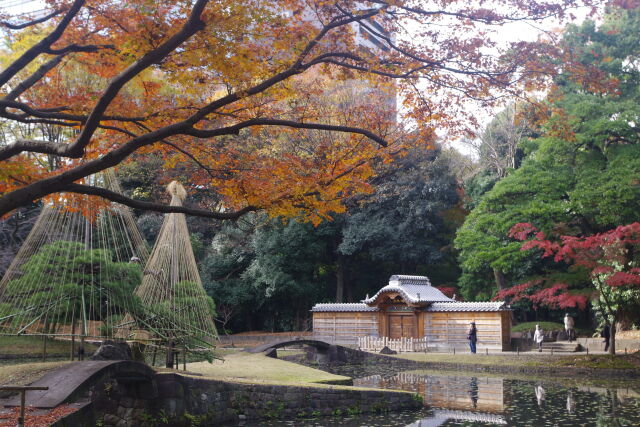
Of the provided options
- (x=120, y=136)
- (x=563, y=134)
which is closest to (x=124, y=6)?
(x=120, y=136)

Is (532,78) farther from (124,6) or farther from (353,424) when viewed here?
(353,424)

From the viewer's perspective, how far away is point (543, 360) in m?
20.4

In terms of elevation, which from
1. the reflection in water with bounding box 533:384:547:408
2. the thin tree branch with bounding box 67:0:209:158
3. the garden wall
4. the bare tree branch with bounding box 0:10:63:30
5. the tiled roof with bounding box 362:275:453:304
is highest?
the bare tree branch with bounding box 0:10:63:30

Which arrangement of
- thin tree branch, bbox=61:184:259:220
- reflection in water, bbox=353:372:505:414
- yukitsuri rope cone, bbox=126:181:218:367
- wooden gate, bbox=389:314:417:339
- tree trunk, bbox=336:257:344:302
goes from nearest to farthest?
thin tree branch, bbox=61:184:259:220 < yukitsuri rope cone, bbox=126:181:218:367 < reflection in water, bbox=353:372:505:414 < wooden gate, bbox=389:314:417:339 < tree trunk, bbox=336:257:344:302

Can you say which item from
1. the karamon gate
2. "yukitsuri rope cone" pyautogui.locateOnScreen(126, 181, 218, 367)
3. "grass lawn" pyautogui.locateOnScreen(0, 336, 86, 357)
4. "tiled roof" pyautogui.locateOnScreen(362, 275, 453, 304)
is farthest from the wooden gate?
"yukitsuri rope cone" pyautogui.locateOnScreen(126, 181, 218, 367)

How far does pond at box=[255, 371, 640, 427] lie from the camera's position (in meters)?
11.8

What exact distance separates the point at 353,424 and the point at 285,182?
5025 millimetres

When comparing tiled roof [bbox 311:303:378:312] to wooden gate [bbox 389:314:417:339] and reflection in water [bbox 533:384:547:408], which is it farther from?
reflection in water [bbox 533:384:547:408]

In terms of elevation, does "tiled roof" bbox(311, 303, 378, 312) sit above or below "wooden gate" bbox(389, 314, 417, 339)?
above

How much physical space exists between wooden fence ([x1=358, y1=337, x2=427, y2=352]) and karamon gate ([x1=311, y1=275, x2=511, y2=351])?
0.26m

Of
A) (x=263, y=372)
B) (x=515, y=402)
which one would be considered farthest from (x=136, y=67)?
(x=515, y=402)

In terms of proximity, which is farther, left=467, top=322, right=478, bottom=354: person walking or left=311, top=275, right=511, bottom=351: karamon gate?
left=311, top=275, right=511, bottom=351: karamon gate

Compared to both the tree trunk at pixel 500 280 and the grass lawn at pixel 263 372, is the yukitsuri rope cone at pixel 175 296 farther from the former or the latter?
the tree trunk at pixel 500 280

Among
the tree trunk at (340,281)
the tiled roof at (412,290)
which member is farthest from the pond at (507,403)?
the tree trunk at (340,281)
